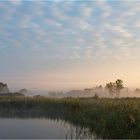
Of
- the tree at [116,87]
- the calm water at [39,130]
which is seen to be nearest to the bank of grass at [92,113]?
the calm water at [39,130]

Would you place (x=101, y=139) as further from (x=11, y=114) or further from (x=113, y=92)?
(x=113, y=92)

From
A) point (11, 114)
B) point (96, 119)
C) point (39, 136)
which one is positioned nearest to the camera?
point (39, 136)

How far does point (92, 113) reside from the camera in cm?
2298

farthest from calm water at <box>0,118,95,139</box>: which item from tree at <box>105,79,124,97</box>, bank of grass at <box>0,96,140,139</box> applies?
tree at <box>105,79,124,97</box>

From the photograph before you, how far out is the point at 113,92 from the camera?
10212 centimetres

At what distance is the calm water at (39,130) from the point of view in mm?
19188

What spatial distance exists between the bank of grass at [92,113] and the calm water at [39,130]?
2.72ft

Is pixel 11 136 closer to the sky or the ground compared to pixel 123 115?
closer to the ground

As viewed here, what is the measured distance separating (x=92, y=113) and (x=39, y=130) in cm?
383

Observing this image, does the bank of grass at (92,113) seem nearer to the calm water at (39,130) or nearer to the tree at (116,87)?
the calm water at (39,130)

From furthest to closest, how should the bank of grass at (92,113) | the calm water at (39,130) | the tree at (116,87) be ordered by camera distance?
1. the tree at (116,87)
2. the calm water at (39,130)
3. the bank of grass at (92,113)

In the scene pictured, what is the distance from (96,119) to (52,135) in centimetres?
315

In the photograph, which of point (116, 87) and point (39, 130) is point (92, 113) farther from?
point (116, 87)

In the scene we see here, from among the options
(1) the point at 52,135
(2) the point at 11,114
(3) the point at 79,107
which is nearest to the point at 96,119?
(1) the point at 52,135
